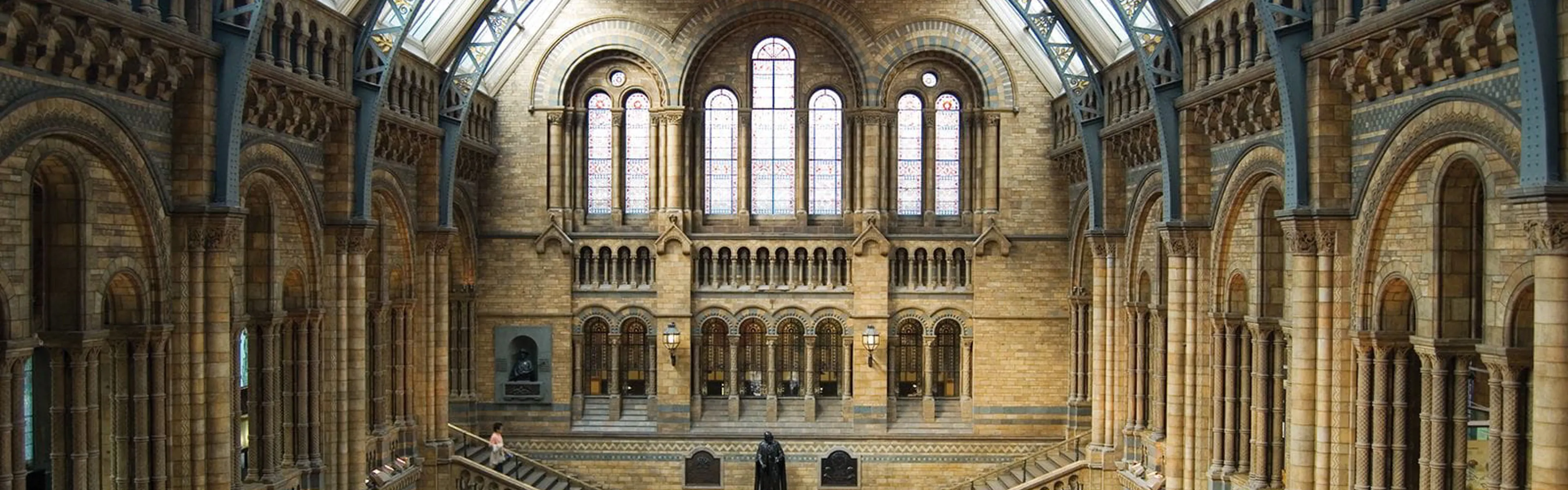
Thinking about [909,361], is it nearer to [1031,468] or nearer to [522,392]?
[1031,468]

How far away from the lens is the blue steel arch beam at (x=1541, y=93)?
39.3ft

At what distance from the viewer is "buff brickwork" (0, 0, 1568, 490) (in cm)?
1483

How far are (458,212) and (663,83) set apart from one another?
248 inches

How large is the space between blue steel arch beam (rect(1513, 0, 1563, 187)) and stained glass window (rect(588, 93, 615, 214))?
24896 millimetres

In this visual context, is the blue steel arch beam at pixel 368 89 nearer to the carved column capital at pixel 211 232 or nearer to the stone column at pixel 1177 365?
the carved column capital at pixel 211 232

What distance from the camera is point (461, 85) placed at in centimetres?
2947

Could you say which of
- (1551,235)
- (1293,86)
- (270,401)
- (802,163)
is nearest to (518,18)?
(802,163)

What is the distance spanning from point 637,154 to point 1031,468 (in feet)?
43.4

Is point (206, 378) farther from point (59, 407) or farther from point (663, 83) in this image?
point (663, 83)

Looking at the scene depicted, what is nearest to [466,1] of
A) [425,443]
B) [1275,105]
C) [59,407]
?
[425,443]

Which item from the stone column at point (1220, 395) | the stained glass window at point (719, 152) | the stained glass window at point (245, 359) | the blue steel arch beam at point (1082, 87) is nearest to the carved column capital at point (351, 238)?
the stained glass window at point (245, 359)

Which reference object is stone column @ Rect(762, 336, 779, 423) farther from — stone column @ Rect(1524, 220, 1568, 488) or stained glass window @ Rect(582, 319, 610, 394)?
stone column @ Rect(1524, 220, 1568, 488)

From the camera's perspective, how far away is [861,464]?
Answer: 3375 centimetres

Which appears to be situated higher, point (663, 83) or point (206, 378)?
point (663, 83)
